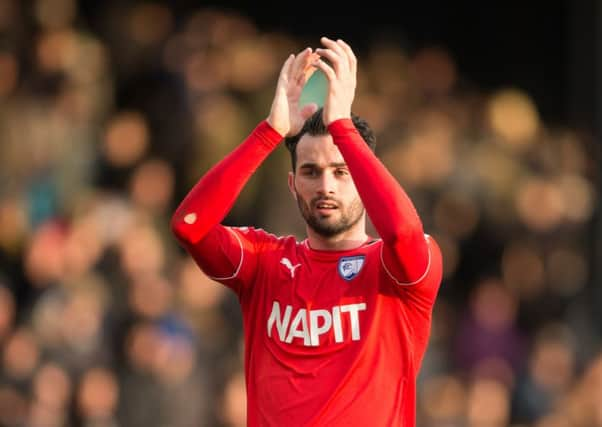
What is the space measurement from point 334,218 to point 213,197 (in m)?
0.44

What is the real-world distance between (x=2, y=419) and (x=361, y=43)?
5822 mm

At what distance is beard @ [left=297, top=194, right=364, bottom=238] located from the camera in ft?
16.0

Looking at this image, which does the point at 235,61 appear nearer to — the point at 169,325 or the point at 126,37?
the point at 126,37

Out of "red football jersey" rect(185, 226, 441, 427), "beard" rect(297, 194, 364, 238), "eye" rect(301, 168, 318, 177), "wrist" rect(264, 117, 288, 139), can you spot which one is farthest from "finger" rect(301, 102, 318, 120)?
"red football jersey" rect(185, 226, 441, 427)

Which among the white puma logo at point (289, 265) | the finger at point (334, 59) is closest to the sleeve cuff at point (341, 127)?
the finger at point (334, 59)

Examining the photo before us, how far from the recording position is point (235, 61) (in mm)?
11102

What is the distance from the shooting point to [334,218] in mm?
4883

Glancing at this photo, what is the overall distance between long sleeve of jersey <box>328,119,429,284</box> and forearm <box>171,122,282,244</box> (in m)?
0.41

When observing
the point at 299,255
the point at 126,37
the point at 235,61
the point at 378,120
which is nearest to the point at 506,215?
the point at 378,120

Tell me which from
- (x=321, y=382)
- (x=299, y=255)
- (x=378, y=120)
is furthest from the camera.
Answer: (x=378, y=120)

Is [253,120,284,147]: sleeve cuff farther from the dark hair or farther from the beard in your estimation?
the beard

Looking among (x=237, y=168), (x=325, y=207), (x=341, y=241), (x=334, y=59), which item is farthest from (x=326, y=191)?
(x=334, y=59)

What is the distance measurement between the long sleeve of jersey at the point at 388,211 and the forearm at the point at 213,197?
0.41 meters

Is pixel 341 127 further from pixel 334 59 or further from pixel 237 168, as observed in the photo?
pixel 237 168
